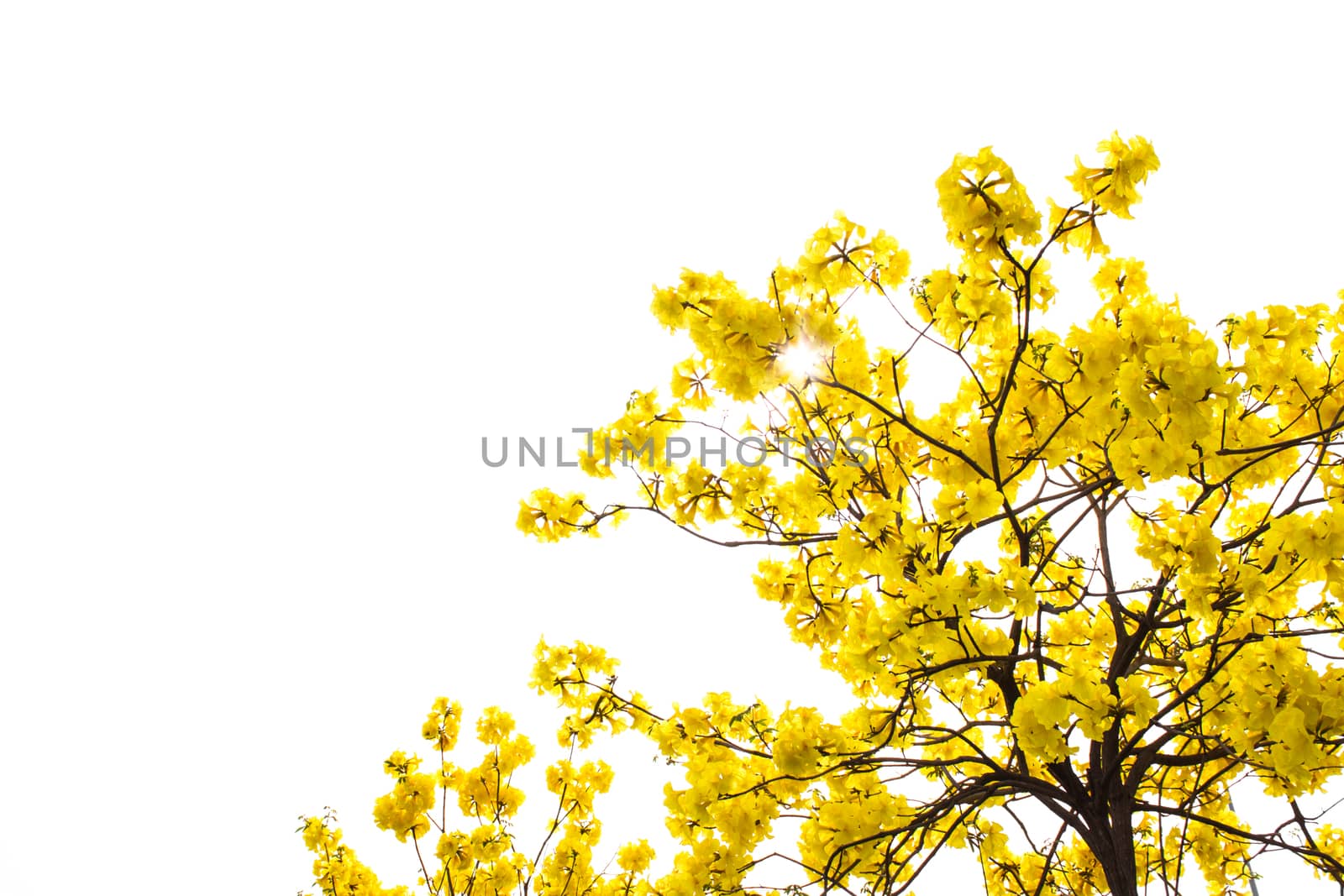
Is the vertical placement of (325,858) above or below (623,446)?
below

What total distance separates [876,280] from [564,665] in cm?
195

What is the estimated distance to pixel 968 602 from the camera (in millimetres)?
1984

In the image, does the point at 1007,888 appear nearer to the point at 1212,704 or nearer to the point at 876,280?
the point at 1212,704

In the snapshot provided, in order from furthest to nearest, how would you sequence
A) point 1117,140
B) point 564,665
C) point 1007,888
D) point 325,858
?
point 325,858
point 1007,888
point 564,665
point 1117,140

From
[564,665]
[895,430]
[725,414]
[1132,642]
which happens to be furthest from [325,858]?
[1132,642]

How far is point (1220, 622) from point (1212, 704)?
283 millimetres

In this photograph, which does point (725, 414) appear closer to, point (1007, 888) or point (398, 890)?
point (1007, 888)

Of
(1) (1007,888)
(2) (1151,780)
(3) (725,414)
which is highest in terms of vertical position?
(3) (725,414)

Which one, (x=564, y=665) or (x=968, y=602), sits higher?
(x=564, y=665)

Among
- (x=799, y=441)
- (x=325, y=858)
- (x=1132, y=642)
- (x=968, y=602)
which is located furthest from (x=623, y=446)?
(x=325, y=858)

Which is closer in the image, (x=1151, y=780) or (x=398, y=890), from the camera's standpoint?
(x=1151, y=780)

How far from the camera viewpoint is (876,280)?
2574 millimetres

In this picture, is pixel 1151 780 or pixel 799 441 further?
pixel 1151 780

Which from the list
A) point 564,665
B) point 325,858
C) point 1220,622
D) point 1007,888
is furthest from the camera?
point 325,858
